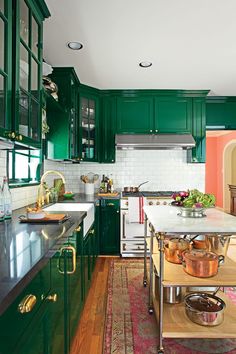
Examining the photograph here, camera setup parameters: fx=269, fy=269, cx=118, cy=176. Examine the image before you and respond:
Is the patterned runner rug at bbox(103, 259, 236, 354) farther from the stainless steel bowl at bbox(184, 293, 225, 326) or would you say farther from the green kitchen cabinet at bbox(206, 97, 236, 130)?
the green kitchen cabinet at bbox(206, 97, 236, 130)

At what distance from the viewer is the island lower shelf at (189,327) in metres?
1.76

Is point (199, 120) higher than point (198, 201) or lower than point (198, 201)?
higher

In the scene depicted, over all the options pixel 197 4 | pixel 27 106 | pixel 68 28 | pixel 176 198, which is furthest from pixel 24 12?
pixel 176 198

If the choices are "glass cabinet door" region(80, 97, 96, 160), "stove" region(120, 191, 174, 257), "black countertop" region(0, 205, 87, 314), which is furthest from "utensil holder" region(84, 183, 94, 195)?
"black countertop" region(0, 205, 87, 314)

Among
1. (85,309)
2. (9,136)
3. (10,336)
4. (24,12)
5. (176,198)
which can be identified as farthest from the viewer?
(85,309)

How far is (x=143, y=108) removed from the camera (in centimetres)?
418

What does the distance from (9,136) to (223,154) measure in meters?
8.00

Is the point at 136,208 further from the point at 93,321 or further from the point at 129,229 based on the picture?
the point at 93,321

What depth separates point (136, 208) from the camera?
3723 mm

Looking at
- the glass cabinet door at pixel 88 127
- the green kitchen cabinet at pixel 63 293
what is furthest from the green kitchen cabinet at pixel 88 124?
the green kitchen cabinet at pixel 63 293

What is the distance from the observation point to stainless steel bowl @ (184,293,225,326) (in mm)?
1849

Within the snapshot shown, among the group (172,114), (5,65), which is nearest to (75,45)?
(5,65)

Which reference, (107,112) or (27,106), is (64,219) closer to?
(27,106)

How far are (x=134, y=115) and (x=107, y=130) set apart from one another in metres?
0.48
